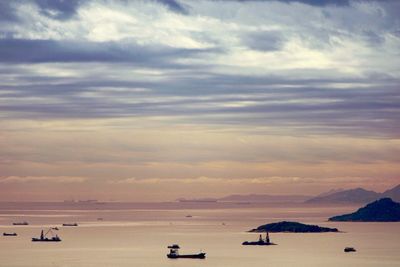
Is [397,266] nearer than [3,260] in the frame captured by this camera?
Yes

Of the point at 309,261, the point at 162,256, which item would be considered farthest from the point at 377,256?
the point at 162,256

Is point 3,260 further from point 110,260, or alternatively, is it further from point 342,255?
point 342,255

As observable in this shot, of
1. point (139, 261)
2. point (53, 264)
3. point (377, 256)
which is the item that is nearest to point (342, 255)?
point (377, 256)

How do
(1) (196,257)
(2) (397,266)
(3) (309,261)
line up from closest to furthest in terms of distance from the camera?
(2) (397,266)
(3) (309,261)
(1) (196,257)

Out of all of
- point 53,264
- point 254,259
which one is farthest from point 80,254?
point 254,259

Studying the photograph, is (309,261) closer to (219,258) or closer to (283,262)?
(283,262)

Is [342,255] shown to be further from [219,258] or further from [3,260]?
[3,260]

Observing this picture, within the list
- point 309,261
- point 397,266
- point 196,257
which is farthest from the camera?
point 196,257

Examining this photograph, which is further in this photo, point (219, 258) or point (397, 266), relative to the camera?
point (219, 258)
